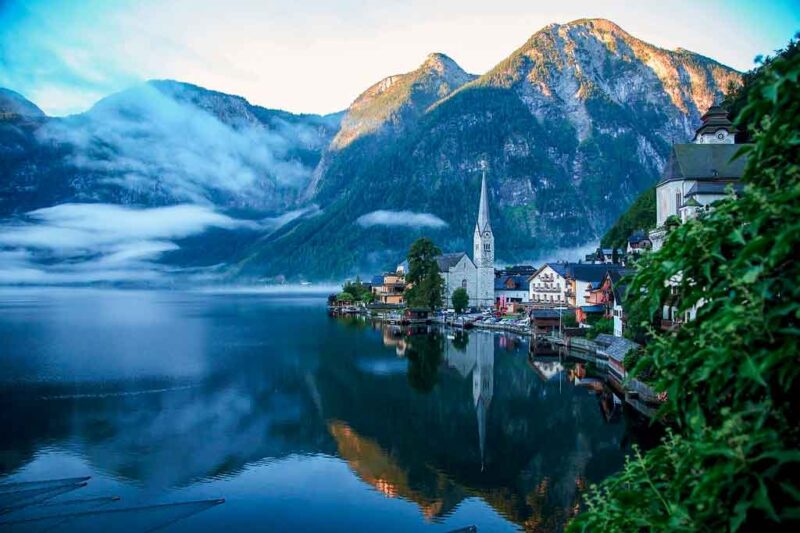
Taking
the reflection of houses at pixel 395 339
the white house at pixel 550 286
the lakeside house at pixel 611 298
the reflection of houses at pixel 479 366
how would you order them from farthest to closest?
the white house at pixel 550 286 → the reflection of houses at pixel 395 339 → the lakeside house at pixel 611 298 → the reflection of houses at pixel 479 366

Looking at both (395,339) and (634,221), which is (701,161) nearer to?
(395,339)

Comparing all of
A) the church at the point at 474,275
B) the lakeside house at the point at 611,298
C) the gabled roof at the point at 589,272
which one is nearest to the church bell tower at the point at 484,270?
the church at the point at 474,275

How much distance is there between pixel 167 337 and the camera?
90750mm

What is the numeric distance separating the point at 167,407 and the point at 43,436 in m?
9.32

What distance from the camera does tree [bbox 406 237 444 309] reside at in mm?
120938

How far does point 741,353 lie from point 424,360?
62.8 m

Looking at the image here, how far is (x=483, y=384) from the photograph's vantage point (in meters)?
52.5

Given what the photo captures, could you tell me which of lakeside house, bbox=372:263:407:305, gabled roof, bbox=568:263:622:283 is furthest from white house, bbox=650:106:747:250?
lakeside house, bbox=372:263:407:305

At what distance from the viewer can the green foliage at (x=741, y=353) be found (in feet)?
15.8

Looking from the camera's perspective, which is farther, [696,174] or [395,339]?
[395,339]

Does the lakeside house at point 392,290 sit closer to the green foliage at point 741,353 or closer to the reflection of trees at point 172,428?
the reflection of trees at point 172,428

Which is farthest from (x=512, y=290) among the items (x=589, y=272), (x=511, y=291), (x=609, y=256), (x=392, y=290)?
(x=589, y=272)

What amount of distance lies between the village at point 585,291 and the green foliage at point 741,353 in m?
0.51

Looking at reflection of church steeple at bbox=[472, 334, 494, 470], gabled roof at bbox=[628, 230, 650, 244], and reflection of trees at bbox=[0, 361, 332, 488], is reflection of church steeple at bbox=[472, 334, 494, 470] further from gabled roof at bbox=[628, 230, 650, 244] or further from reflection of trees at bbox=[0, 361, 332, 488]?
gabled roof at bbox=[628, 230, 650, 244]
